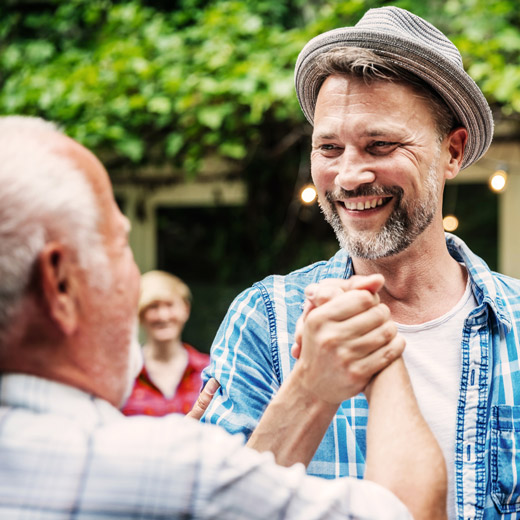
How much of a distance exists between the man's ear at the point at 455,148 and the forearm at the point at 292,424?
2.82 ft

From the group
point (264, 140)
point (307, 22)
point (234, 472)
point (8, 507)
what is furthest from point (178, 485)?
point (307, 22)

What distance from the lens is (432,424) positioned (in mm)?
1527

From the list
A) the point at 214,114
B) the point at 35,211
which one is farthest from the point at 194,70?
the point at 35,211

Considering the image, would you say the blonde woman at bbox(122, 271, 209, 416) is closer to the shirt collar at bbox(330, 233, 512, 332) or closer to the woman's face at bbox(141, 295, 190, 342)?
the woman's face at bbox(141, 295, 190, 342)

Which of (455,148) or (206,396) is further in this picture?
(455,148)

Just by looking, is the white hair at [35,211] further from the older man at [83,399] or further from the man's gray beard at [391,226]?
the man's gray beard at [391,226]

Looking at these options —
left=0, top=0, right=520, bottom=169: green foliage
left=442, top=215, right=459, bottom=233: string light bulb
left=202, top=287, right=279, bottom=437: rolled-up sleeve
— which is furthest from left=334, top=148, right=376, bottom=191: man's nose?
left=442, top=215, right=459, bottom=233: string light bulb

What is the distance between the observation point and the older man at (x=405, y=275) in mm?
1491

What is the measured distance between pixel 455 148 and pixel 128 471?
1.36m

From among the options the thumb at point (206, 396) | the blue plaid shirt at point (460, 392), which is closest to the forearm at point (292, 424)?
the blue plaid shirt at point (460, 392)

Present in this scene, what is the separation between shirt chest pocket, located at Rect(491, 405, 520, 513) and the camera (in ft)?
4.83

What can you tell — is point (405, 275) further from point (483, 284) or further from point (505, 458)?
point (505, 458)

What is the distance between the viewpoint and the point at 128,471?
86cm

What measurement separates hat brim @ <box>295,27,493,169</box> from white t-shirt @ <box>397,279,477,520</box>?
1.57ft
